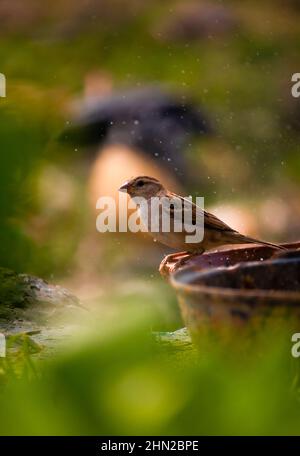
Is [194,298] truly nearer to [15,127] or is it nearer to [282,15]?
[15,127]

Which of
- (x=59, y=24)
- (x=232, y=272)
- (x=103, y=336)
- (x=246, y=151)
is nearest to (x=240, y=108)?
(x=246, y=151)

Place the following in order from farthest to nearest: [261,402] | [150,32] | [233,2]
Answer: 1. [233,2]
2. [150,32]
3. [261,402]

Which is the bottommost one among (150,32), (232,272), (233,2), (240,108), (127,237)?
(232,272)

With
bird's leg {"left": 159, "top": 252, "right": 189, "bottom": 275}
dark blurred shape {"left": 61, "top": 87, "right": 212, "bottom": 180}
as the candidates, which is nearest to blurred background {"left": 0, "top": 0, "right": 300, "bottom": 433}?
dark blurred shape {"left": 61, "top": 87, "right": 212, "bottom": 180}

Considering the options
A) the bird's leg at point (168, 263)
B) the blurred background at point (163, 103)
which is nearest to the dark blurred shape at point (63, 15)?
the blurred background at point (163, 103)

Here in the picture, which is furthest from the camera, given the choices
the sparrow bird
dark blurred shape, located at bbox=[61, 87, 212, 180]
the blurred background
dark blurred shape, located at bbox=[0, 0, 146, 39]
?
dark blurred shape, located at bbox=[0, 0, 146, 39]

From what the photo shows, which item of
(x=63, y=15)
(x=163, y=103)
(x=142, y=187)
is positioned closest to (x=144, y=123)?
(x=163, y=103)

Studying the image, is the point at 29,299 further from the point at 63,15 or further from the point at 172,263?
the point at 63,15

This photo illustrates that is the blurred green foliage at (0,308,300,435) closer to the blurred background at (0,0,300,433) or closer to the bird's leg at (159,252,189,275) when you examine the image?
the bird's leg at (159,252,189,275)
